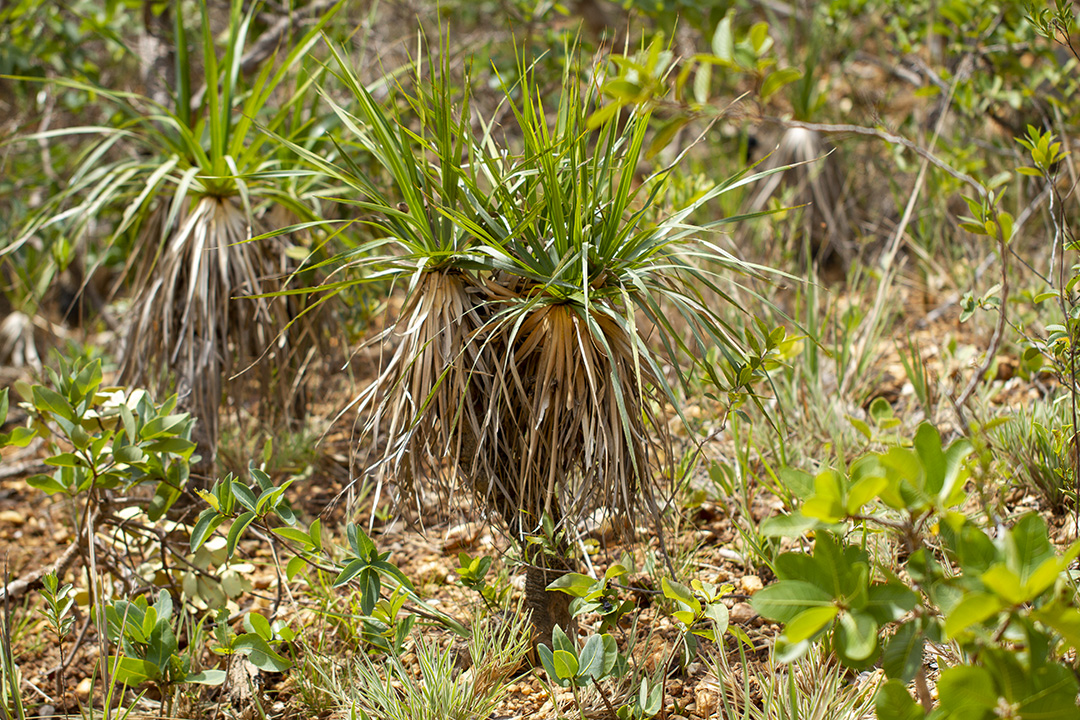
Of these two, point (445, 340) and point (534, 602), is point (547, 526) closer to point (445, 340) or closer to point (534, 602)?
point (534, 602)

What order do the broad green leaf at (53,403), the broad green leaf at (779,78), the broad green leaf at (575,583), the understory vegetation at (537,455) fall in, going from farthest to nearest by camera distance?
the broad green leaf at (53,403)
the broad green leaf at (575,583)
the broad green leaf at (779,78)
the understory vegetation at (537,455)

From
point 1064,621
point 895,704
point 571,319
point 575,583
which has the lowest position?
point 575,583

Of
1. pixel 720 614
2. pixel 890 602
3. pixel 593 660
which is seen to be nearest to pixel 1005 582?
pixel 890 602

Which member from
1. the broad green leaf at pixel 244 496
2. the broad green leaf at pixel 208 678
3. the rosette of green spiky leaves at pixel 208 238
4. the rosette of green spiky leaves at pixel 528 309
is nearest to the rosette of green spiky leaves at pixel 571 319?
the rosette of green spiky leaves at pixel 528 309

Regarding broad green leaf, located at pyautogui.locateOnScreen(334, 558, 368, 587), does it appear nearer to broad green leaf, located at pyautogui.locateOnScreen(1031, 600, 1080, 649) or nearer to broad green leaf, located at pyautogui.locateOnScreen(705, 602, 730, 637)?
broad green leaf, located at pyautogui.locateOnScreen(705, 602, 730, 637)

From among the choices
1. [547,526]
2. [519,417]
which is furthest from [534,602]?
[519,417]

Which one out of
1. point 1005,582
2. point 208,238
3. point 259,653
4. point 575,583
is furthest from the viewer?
point 208,238

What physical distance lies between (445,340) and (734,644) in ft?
3.04

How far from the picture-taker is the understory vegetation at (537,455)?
3.51 ft

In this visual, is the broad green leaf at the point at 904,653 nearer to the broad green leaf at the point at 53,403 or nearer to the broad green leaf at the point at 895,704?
the broad green leaf at the point at 895,704

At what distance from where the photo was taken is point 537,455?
4.63 feet

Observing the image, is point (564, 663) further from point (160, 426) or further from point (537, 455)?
point (160, 426)

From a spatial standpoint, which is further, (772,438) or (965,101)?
(965,101)

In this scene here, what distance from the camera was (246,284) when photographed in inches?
81.6
